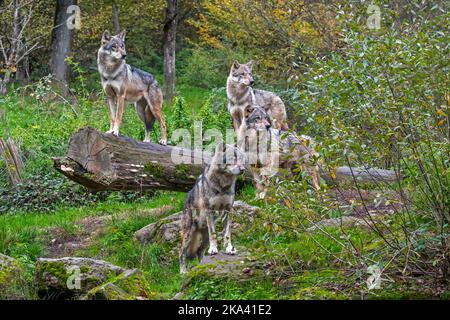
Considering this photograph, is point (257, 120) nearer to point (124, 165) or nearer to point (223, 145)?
point (124, 165)

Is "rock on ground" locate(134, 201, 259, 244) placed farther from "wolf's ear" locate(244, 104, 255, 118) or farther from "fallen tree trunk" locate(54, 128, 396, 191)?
"wolf's ear" locate(244, 104, 255, 118)

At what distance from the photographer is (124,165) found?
1092 centimetres

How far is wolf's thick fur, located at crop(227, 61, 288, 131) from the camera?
1419cm

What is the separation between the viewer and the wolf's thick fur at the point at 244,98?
14.2 metres

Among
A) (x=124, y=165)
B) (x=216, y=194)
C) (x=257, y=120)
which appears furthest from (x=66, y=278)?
(x=257, y=120)

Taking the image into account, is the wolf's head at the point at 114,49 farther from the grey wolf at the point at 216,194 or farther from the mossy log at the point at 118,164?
the grey wolf at the point at 216,194

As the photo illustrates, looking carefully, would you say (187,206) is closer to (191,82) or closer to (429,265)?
(429,265)

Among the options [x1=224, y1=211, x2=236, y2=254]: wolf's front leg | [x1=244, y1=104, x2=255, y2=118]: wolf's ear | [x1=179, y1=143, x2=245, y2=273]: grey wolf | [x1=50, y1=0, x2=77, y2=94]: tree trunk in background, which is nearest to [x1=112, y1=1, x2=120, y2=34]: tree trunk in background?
[x1=50, y1=0, x2=77, y2=94]: tree trunk in background

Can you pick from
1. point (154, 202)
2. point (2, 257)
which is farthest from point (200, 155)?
point (2, 257)

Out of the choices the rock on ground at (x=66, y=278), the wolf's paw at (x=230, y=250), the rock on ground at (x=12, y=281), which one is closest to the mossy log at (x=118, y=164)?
the wolf's paw at (x=230, y=250)

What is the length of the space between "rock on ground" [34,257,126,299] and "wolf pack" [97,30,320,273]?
1.71 metres

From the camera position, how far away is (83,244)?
37.9 ft

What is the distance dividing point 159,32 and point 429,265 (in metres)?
29.8

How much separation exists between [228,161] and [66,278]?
267 cm
